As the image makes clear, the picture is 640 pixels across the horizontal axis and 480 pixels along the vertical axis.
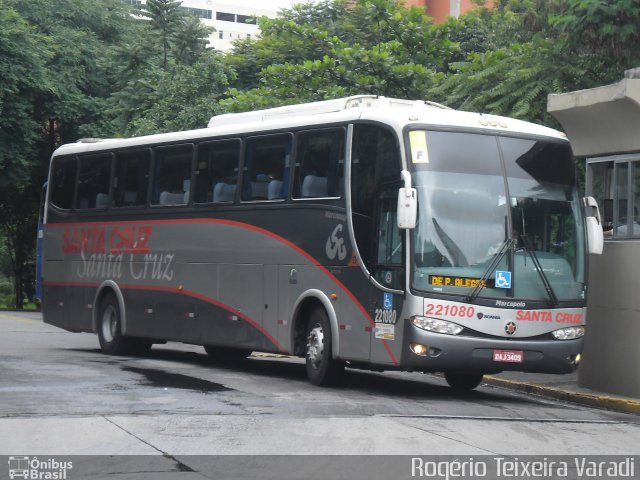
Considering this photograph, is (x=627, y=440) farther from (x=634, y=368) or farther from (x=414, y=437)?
(x=634, y=368)

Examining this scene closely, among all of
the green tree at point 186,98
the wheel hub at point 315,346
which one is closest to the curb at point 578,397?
the wheel hub at point 315,346

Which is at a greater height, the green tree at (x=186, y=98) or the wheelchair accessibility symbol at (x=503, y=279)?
the green tree at (x=186, y=98)

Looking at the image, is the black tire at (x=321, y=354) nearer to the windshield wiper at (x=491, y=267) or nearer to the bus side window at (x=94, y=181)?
the windshield wiper at (x=491, y=267)

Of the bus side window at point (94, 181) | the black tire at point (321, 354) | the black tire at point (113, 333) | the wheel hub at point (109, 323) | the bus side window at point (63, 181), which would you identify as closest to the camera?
the black tire at point (321, 354)

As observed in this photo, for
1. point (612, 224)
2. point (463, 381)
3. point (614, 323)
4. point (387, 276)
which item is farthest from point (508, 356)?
point (612, 224)

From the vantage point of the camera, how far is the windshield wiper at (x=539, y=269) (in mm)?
14359

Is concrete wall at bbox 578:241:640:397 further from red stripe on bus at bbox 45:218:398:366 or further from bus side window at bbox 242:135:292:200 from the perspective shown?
bus side window at bbox 242:135:292:200

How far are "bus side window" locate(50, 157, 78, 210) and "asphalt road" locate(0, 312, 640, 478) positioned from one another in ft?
17.2

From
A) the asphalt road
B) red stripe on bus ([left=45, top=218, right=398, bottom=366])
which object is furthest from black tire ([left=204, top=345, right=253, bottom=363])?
the asphalt road

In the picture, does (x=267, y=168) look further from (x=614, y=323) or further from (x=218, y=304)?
(x=614, y=323)

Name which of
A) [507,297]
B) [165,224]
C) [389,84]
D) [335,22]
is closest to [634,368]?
[507,297]

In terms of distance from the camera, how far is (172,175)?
1927cm
